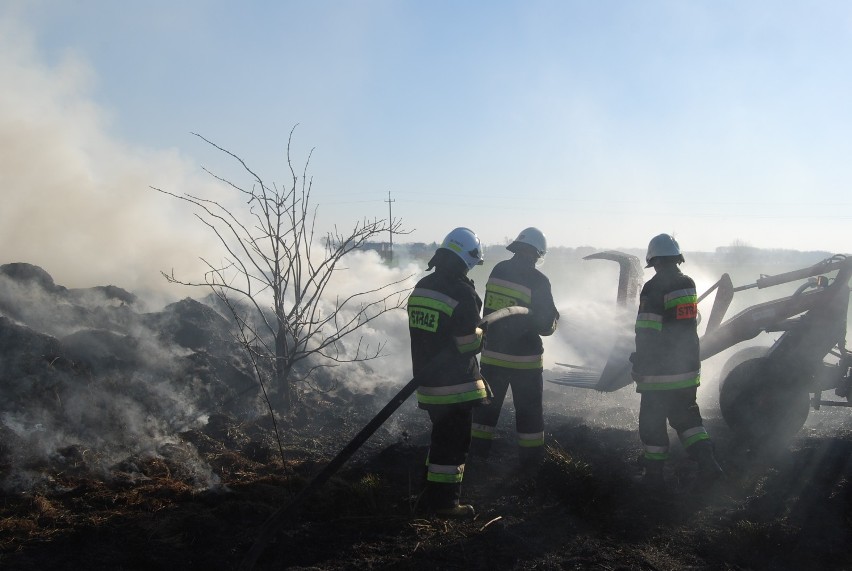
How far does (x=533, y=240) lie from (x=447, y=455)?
2.53m

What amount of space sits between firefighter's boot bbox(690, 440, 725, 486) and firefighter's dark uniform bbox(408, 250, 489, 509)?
7.40 ft

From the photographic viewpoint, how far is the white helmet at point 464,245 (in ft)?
16.4

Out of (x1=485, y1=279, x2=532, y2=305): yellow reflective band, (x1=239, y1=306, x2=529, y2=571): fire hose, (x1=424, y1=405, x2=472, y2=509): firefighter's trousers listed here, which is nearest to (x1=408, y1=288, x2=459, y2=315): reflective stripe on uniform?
(x1=239, y1=306, x2=529, y2=571): fire hose

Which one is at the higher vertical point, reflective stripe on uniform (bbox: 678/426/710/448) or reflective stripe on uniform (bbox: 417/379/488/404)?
reflective stripe on uniform (bbox: 417/379/488/404)

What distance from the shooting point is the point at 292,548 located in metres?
4.01

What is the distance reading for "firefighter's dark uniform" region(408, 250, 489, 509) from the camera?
15.6ft

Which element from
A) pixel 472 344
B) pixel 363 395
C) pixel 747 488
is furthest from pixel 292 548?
pixel 363 395

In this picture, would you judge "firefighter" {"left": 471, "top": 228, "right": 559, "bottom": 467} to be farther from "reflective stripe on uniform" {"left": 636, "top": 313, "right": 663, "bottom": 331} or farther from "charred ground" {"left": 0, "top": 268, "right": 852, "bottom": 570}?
"reflective stripe on uniform" {"left": 636, "top": 313, "right": 663, "bottom": 331}

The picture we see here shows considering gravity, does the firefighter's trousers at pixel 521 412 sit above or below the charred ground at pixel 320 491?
above

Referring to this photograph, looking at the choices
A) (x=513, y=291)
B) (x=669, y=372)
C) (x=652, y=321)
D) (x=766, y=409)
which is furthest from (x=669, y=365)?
(x=766, y=409)

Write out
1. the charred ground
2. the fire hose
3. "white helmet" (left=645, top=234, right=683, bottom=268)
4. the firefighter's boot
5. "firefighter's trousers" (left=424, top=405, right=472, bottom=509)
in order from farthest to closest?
"white helmet" (left=645, top=234, right=683, bottom=268)
the firefighter's boot
"firefighter's trousers" (left=424, top=405, right=472, bottom=509)
the charred ground
the fire hose

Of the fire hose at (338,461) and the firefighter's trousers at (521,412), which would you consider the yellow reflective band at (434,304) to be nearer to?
the fire hose at (338,461)

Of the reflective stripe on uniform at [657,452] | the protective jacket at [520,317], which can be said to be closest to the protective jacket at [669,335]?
the reflective stripe on uniform at [657,452]

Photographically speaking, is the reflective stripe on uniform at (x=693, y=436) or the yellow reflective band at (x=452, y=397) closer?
the yellow reflective band at (x=452, y=397)
